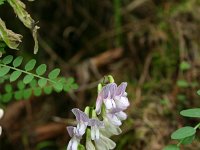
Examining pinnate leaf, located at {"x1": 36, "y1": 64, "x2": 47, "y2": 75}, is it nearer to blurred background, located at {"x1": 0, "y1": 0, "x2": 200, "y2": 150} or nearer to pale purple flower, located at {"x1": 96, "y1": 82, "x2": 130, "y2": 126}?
pale purple flower, located at {"x1": 96, "y1": 82, "x2": 130, "y2": 126}

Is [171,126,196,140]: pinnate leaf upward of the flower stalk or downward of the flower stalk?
downward

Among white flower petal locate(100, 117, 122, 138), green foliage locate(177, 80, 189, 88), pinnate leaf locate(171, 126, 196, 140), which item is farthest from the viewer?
green foliage locate(177, 80, 189, 88)

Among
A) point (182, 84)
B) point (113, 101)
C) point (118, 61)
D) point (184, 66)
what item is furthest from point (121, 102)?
point (118, 61)

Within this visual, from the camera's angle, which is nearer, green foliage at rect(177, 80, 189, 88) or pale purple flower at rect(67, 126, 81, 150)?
pale purple flower at rect(67, 126, 81, 150)

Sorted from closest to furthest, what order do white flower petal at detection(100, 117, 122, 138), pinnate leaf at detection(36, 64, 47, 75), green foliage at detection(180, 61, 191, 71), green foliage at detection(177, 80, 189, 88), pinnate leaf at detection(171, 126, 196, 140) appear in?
pinnate leaf at detection(171, 126, 196, 140), white flower petal at detection(100, 117, 122, 138), pinnate leaf at detection(36, 64, 47, 75), green foliage at detection(177, 80, 189, 88), green foliage at detection(180, 61, 191, 71)

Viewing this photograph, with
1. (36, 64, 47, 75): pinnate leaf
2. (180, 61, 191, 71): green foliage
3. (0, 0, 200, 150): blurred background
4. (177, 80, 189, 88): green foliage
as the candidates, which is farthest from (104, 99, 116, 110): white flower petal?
(180, 61, 191, 71): green foliage

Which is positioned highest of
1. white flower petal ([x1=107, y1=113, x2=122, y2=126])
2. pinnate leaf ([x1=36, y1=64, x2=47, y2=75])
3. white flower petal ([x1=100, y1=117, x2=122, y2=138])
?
pinnate leaf ([x1=36, y1=64, x2=47, y2=75])

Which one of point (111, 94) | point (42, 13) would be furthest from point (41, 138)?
point (111, 94)

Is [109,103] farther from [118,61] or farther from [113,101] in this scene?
[118,61]

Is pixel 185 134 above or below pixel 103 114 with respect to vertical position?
below
